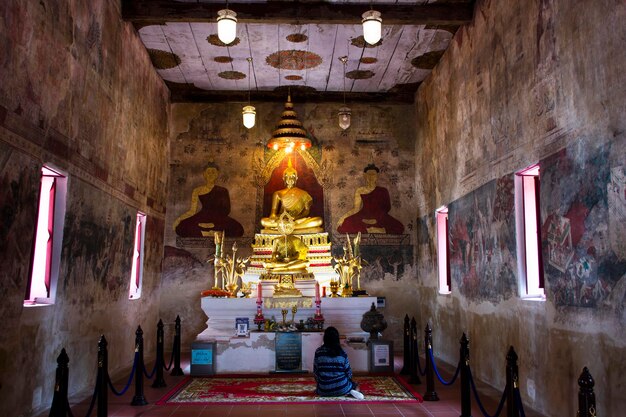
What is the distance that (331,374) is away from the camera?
6809mm

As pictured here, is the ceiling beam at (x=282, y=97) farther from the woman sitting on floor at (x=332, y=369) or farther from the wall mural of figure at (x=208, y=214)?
the woman sitting on floor at (x=332, y=369)

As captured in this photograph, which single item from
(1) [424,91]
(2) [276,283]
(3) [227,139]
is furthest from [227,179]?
(1) [424,91]

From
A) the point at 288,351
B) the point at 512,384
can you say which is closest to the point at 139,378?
the point at 288,351

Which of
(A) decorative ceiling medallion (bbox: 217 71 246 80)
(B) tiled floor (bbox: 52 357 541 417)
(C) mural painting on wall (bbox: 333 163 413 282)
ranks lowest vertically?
(B) tiled floor (bbox: 52 357 541 417)

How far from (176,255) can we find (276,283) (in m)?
2.83

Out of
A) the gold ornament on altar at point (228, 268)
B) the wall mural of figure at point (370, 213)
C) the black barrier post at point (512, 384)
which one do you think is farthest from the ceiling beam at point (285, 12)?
the black barrier post at point (512, 384)

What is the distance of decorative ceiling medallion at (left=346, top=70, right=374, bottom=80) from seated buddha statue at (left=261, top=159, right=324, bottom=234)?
2.44 m

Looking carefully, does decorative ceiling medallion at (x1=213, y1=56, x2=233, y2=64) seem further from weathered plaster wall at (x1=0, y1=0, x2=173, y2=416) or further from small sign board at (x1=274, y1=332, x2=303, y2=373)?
small sign board at (x1=274, y1=332, x2=303, y2=373)

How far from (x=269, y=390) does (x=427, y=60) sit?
710cm

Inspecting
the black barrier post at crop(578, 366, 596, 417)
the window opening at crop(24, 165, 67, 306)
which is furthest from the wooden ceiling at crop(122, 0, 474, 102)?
the black barrier post at crop(578, 366, 596, 417)

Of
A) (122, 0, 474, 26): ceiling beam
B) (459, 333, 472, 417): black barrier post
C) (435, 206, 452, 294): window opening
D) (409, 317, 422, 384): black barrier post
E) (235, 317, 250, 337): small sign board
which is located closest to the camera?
(459, 333, 472, 417): black barrier post

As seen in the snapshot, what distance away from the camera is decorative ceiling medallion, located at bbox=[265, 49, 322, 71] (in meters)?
10.8

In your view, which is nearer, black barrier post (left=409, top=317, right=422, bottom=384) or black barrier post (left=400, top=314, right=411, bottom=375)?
black barrier post (left=409, top=317, right=422, bottom=384)

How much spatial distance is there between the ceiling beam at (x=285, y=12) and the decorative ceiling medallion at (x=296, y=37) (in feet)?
3.44
